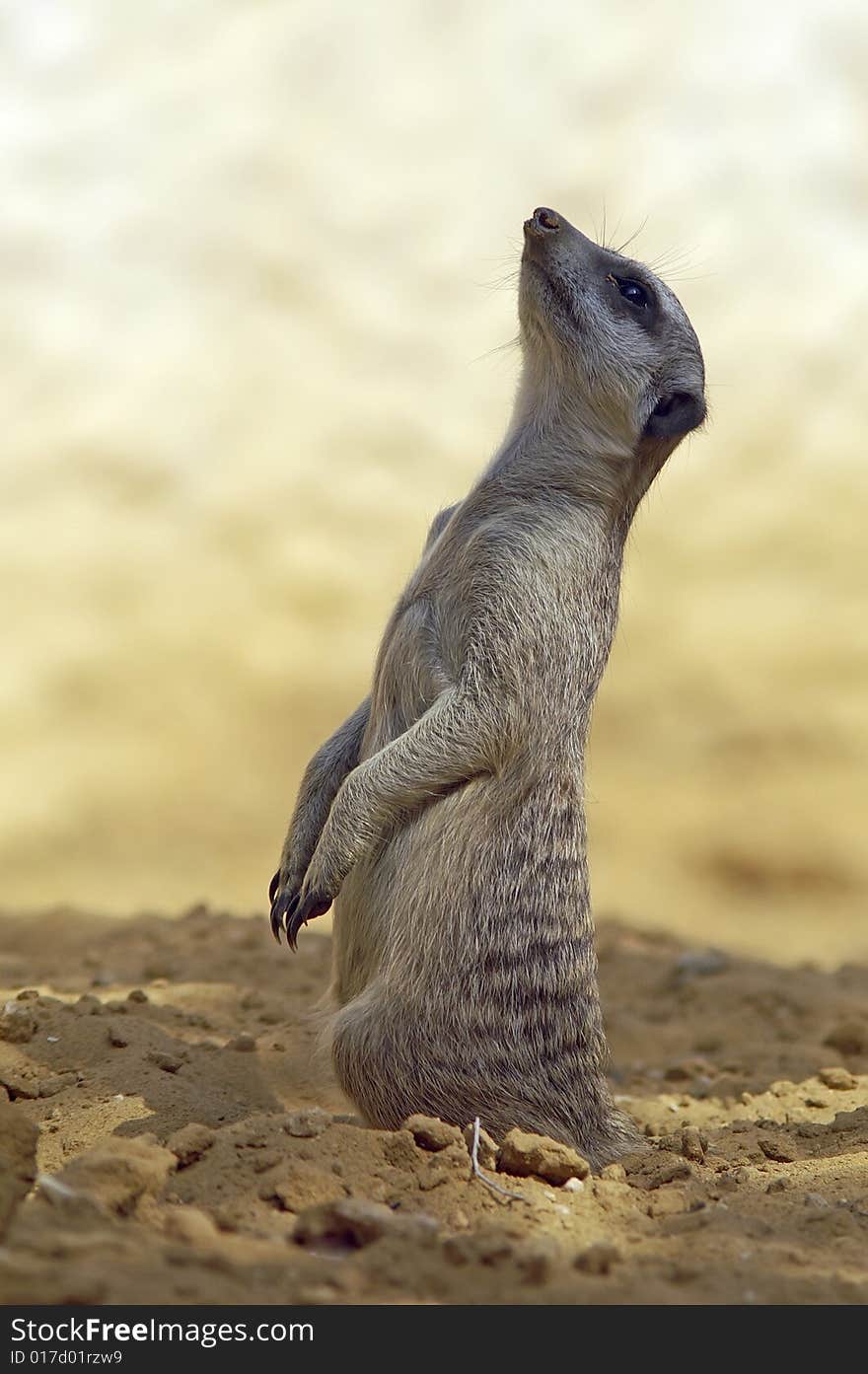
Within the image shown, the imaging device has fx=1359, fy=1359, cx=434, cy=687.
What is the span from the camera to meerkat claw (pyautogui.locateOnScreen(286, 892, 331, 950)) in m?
3.87

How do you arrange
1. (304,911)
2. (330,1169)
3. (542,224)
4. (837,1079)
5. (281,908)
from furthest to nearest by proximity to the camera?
(837,1079) → (542,224) → (281,908) → (304,911) → (330,1169)

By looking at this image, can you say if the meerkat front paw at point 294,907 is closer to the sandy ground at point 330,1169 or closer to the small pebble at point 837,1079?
the sandy ground at point 330,1169

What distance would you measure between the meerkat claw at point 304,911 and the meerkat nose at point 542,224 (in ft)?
7.07

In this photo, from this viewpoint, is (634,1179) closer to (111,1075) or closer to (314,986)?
(111,1075)

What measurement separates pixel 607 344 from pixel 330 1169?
2570mm

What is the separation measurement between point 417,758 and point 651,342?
61.9 inches

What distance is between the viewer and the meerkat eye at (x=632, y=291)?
4336 mm

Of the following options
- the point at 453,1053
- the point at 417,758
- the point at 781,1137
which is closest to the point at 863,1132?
the point at 781,1137

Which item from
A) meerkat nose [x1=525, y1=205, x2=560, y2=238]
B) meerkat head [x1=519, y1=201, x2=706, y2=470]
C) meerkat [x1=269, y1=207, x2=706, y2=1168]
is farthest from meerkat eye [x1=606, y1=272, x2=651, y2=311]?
meerkat nose [x1=525, y1=205, x2=560, y2=238]

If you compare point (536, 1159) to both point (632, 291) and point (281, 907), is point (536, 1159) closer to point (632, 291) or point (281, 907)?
point (281, 907)

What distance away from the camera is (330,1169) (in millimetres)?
3129

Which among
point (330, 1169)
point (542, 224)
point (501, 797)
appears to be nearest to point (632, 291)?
point (542, 224)

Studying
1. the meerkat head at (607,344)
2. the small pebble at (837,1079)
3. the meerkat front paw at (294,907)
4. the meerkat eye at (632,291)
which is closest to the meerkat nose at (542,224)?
the meerkat head at (607,344)
